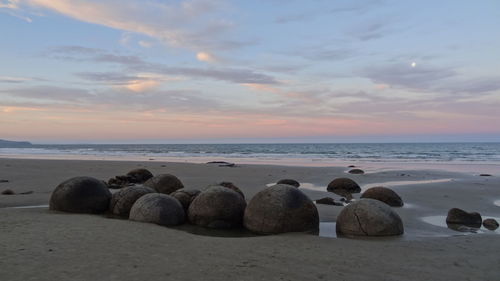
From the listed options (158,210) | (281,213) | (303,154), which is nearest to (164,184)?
(158,210)

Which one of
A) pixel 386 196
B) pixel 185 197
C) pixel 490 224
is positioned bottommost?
pixel 490 224

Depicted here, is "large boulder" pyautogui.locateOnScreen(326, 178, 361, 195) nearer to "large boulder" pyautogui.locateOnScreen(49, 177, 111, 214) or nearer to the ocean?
"large boulder" pyautogui.locateOnScreen(49, 177, 111, 214)

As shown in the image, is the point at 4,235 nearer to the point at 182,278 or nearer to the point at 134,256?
the point at 134,256

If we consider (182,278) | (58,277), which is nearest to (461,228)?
(182,278)

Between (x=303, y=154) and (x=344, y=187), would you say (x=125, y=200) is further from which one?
(x=303, y=154)

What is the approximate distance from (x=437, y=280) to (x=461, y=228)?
15.5ft

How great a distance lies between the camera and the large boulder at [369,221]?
8273mm

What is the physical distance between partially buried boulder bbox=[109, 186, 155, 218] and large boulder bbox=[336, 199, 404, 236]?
16.5 ft

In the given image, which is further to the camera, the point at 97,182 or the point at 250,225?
the point at 97,182

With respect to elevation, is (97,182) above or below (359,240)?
above

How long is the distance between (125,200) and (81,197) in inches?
45.9

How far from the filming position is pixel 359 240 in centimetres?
781

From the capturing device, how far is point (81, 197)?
10.4 metres

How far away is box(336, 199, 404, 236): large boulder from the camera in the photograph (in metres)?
8.27
